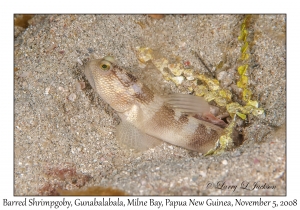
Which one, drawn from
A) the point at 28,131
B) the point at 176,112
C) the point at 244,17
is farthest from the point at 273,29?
the point at 28,131

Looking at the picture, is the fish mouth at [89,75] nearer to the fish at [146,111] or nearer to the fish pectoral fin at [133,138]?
the fish at [146,111]

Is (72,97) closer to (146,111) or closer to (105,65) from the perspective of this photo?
(105,65)

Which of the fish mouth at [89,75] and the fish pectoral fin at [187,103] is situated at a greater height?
the fish mouth at [89,75]

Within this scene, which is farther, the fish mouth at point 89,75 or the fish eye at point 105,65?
the fish mouth at point 89,75

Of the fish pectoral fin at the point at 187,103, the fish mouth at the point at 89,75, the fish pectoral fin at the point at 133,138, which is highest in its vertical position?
A: the fish mouth at the point at 89,75

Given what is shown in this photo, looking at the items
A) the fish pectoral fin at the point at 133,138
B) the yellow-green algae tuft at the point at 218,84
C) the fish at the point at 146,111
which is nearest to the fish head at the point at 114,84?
the fish at the point at 146,111

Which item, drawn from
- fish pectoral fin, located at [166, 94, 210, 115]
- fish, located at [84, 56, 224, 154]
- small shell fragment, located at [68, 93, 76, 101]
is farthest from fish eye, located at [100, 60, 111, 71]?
fish pectoral fin, located at [166, 94, 210, 115]

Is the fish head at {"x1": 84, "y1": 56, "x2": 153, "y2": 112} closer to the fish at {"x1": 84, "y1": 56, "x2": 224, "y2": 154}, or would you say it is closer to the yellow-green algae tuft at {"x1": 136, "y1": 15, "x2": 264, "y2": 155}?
the fish at {"x1": 84, "y1": 56, "x2": 224, "y2": 154}

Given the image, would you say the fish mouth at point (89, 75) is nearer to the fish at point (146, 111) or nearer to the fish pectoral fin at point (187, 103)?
the fish at point (146, 111)
